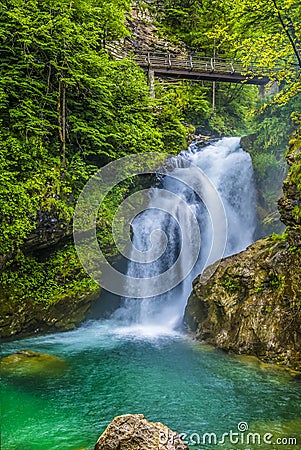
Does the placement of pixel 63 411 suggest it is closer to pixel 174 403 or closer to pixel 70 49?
pixel 174 403

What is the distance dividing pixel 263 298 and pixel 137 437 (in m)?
4.95

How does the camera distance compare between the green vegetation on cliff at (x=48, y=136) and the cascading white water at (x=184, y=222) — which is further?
the cascading white water at (x=184, y=222)

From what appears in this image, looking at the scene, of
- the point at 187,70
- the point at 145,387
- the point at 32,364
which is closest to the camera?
the point at 145,387

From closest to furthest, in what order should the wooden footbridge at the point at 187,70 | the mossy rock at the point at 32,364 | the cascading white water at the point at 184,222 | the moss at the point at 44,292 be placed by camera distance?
the mossy rock at the point at 32,364
the moss at the point at 44,292
the cascading white water at the point at 184,222
the wooden footbridge at the point at 187,70

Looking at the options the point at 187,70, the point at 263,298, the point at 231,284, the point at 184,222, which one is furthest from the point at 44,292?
the point at 187,70

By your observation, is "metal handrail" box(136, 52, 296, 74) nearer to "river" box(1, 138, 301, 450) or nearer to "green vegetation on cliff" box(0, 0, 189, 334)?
"green vegetation on cliff" box(0, 0, 189, 334)

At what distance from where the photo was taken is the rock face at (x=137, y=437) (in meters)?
3.57

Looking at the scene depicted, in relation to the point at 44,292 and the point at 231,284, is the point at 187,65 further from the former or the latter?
the point at 44,292

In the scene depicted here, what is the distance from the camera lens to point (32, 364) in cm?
680

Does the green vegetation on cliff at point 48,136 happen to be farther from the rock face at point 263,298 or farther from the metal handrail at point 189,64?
the metal handrail at point 189,64

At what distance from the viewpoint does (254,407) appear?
18.1ft

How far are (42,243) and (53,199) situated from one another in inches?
A: 39.3

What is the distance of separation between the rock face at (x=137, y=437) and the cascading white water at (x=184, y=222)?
587 centimetres

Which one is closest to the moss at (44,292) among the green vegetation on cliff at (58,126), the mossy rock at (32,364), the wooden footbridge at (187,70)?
the green vegetation on cliff at (58,126)
